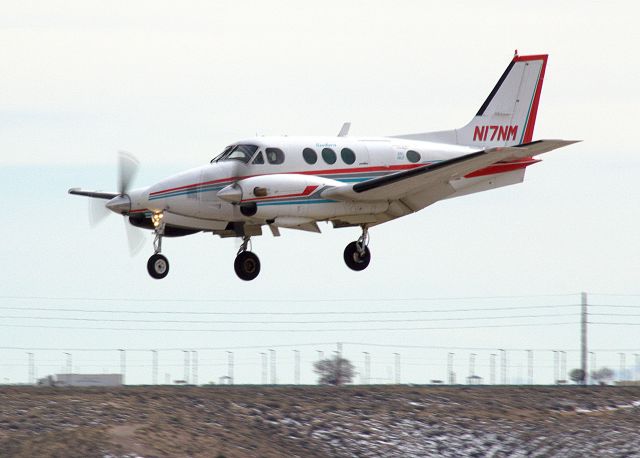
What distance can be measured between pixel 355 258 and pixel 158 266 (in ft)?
19.8

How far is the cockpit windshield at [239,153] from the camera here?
39.1 meters

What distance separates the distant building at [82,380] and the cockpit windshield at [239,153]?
7.70 meters

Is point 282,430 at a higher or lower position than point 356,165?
lower

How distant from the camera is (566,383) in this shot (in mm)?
42438

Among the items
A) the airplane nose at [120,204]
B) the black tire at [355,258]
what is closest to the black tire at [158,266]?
the airplane nose at [120,204]

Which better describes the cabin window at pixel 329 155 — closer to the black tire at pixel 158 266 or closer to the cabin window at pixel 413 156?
the cabin window at pixel 413 156

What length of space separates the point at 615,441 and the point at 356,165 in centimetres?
1062

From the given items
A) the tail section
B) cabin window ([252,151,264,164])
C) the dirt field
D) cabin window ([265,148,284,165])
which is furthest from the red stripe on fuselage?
the tail section

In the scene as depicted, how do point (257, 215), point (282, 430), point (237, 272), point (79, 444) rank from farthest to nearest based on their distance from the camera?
point (237, 272)
point (257, 215)
point (282, 430)
point (79, 444)

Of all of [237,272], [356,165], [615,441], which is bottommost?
[615,441]

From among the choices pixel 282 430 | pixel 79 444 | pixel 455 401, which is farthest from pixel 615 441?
pixel 79 444

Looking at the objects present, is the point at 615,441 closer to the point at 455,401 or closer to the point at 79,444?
the point at 455,401

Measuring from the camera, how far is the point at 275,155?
129 ft

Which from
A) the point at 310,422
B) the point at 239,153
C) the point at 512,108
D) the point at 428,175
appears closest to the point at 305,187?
the point at 239,153
